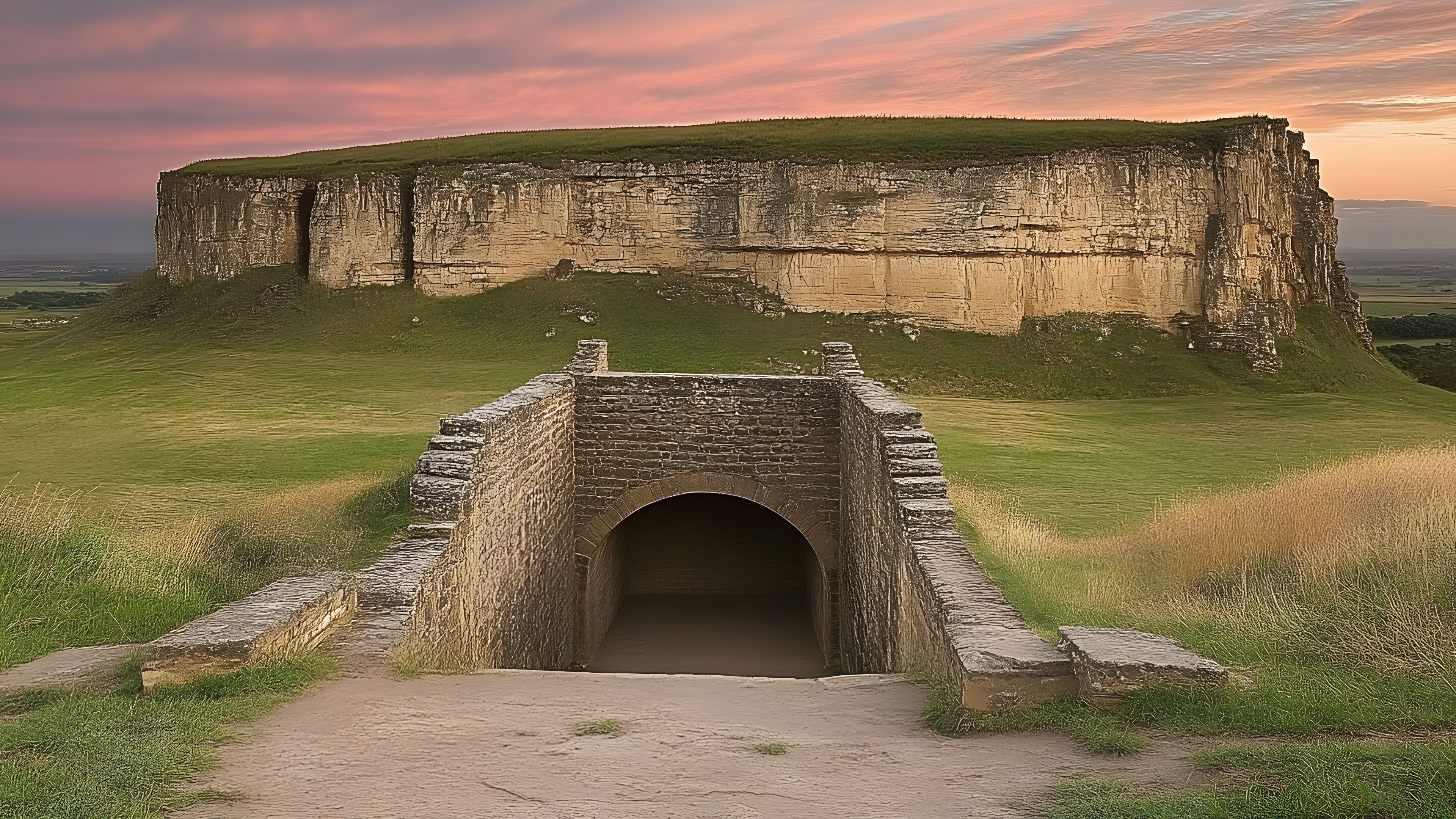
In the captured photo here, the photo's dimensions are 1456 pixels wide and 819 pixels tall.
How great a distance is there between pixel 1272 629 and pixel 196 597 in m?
7.55

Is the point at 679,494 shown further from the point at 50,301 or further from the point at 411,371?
the point at 50,301

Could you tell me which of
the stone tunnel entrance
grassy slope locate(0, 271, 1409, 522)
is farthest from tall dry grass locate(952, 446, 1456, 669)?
the stone tunnel entrance

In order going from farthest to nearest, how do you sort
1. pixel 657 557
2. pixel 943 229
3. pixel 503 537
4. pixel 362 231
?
1. pixel 362 231
2. pixel 943 229
3. pixel 657 557
4. pixel 503 537

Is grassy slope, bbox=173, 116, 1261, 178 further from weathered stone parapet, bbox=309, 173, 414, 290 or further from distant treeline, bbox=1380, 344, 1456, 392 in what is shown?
distant treeline, bbox=1380, 344, 1456, 392

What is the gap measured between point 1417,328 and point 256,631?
59.9 meters

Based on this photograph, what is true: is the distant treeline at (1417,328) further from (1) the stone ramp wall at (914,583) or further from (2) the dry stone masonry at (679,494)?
(1) the stone ramp wall at (914,583)

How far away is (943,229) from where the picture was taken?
31953 mm

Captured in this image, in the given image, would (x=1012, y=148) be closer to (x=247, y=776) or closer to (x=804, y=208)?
(x=804, y=208)

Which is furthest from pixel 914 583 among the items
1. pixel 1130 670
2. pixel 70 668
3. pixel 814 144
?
pixel 814 144

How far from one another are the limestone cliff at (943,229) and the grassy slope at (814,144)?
497 mm

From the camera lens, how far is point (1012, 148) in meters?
32.2

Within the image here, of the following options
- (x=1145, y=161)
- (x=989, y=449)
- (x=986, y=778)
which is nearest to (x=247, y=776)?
(x=986, y=778)

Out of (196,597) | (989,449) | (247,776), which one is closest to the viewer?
(247,776)

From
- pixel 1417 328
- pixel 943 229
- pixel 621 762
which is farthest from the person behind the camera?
pixel 1417 328
